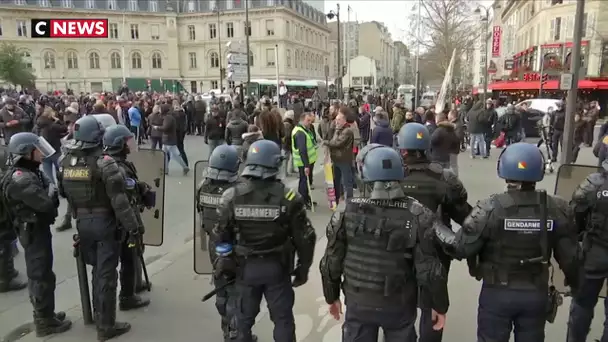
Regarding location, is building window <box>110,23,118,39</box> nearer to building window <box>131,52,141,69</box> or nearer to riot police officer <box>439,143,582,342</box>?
building window <box>131,52,141,69</box>

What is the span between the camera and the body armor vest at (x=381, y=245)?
2703 mm

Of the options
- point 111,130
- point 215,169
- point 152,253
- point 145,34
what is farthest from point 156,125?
point 145,34

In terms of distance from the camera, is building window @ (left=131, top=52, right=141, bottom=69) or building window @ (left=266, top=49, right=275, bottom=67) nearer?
building window @ (left=266, top=49, right=275, bottom=67)

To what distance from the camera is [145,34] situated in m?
63.8

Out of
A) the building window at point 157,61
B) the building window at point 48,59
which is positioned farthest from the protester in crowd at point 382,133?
the building window at point 157,61

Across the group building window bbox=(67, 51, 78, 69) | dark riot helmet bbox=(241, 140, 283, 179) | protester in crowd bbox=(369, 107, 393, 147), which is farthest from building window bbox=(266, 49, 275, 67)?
dark riot helmet bbox=(241, 140, 283, 179)

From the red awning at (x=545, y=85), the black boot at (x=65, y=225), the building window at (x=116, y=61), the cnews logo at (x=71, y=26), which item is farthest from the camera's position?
the building window at (x=116, y=61)

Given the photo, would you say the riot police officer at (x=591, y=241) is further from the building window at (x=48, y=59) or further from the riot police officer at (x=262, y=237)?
the building window at (x=48, y=59)

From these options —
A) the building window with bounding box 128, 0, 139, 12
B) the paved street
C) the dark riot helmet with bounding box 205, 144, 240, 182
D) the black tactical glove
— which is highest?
the building window with bounding box 128, 0, 139, 12

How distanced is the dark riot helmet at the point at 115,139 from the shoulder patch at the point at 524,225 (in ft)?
11.2

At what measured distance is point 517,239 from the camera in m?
2.78

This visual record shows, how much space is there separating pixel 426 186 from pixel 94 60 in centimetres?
6607

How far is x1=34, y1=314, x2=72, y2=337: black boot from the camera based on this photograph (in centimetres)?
418

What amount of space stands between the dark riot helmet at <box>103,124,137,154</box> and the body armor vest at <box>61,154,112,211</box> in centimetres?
39
